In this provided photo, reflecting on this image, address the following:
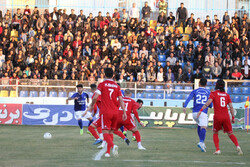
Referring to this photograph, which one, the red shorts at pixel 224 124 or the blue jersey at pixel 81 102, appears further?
A: the blue jersey at pixel 81 102

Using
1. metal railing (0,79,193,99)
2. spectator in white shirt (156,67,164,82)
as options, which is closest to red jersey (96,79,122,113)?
metal railing (0,79,193,99)

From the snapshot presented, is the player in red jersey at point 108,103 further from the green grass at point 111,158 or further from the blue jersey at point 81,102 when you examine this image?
the blue jersey at point 81,102

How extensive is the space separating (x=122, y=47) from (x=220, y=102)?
61.8ft

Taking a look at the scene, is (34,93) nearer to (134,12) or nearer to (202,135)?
(134,12)

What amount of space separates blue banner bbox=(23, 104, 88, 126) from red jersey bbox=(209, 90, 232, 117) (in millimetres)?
14257

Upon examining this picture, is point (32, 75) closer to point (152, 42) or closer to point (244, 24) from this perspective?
point (152, 42)

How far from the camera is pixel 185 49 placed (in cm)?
3161

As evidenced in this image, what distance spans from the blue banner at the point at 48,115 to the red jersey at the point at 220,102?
46.8 feet

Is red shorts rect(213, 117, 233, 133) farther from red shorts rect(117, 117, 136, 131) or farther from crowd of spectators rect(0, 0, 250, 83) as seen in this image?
crowd of spectators rect(0, 0, 250, 83)

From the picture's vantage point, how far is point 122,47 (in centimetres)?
3203

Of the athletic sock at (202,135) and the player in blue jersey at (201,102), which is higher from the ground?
the player in blue jersey at (201,102)

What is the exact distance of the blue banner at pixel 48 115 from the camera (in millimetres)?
27078

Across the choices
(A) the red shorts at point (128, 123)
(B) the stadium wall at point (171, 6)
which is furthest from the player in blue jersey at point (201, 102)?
(B) the stadium wall at point (171, 6)

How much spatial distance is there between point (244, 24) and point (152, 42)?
6284mm
